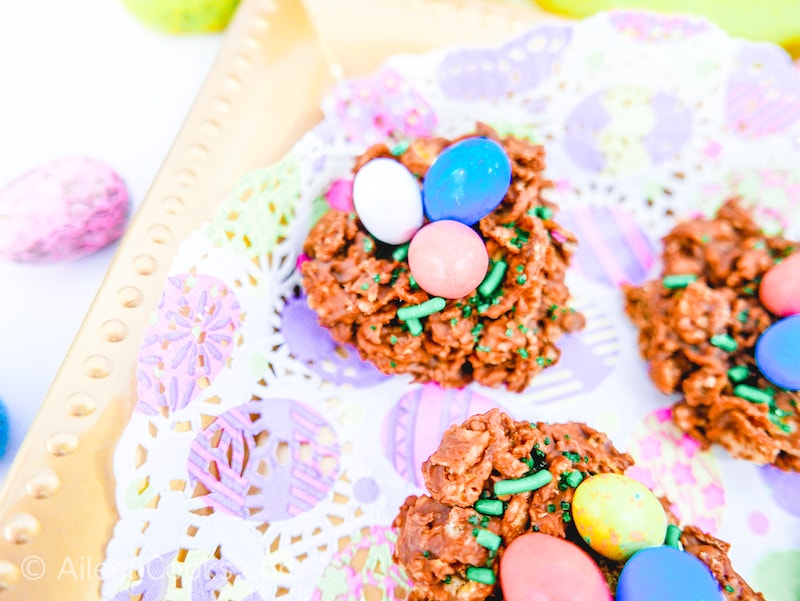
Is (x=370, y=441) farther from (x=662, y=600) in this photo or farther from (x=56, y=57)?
(x=56, y=57)

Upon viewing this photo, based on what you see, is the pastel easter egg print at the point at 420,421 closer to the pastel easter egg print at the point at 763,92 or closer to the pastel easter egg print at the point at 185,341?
the pastel easter egg print at the point at 185,341

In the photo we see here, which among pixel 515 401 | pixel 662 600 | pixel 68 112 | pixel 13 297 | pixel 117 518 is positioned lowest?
pixel 515 401

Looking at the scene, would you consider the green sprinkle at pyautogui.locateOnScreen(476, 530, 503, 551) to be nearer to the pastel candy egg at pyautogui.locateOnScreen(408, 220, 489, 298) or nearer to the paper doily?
the paper doily

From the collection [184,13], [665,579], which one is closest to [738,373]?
[665,579]

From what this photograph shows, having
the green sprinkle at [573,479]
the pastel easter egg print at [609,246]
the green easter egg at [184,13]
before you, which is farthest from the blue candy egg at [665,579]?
the green easter egg at [184,13]

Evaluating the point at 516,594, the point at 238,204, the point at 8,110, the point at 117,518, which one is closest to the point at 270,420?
the point at 117,518

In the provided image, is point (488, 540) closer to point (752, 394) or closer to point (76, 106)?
point (752, 394)

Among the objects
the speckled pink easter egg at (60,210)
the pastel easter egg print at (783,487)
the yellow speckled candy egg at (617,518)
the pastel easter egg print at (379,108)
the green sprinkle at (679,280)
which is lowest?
the pastel easter egg print at (783,487)
